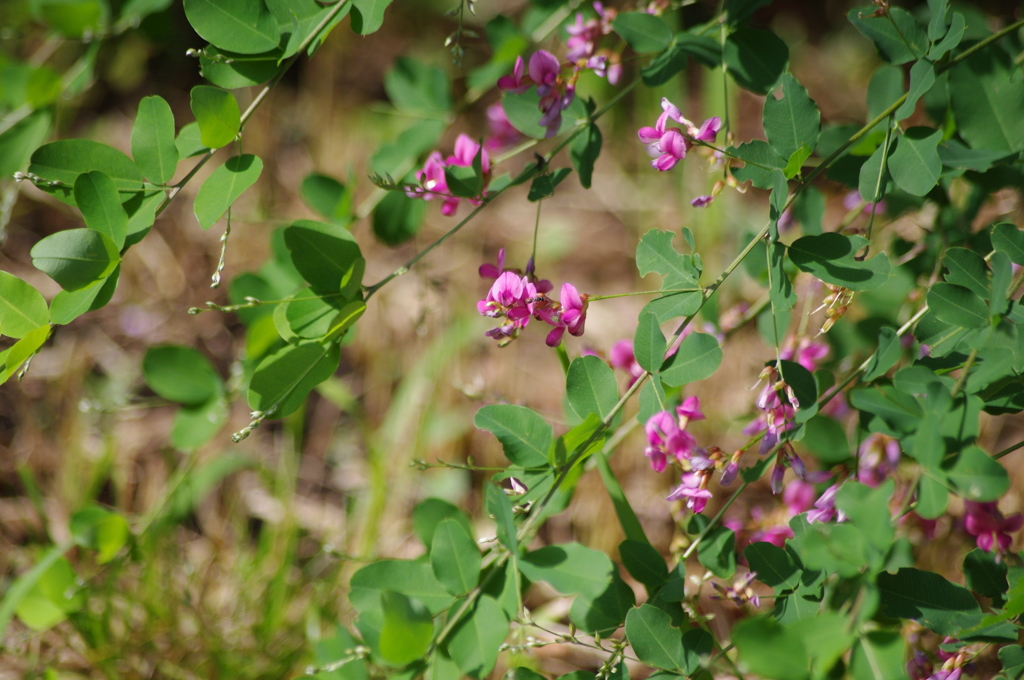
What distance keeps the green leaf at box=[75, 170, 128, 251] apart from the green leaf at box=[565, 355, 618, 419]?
1.83 feet

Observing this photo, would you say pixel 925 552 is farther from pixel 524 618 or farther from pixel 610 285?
pixel 610 285

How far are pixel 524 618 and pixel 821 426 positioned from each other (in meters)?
0.56

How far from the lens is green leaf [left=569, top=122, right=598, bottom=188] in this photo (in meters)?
0.99

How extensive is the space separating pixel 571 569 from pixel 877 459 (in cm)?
54

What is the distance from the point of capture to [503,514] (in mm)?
771

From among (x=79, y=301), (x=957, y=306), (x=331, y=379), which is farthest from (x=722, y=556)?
(x=331, y=379)

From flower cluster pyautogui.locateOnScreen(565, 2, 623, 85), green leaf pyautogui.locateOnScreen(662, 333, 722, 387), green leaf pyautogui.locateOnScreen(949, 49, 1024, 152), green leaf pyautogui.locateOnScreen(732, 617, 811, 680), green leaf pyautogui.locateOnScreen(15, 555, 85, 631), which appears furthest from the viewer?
green leaf pyautogui.locateOnScreen(15, 555, 85, 631)

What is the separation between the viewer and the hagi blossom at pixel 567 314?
0.86 meters

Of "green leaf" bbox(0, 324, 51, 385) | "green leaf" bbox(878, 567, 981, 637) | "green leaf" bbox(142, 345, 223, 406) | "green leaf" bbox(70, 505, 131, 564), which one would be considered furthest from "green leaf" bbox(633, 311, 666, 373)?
"green leaf" bbox(70, 505, 131, 564)

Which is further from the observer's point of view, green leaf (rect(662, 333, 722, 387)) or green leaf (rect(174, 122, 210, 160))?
green leaf (rect(174, 122, 210, 160))

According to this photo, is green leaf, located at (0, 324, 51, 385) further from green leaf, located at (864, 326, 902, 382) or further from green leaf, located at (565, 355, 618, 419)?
green leaf, located at (864, 326, 902, 382)

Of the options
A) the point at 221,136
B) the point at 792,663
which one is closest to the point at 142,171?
the point at 221,136

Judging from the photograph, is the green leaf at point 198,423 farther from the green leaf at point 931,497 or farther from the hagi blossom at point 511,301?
the green leaf at point 931,497

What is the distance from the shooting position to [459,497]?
1704 millimetres
